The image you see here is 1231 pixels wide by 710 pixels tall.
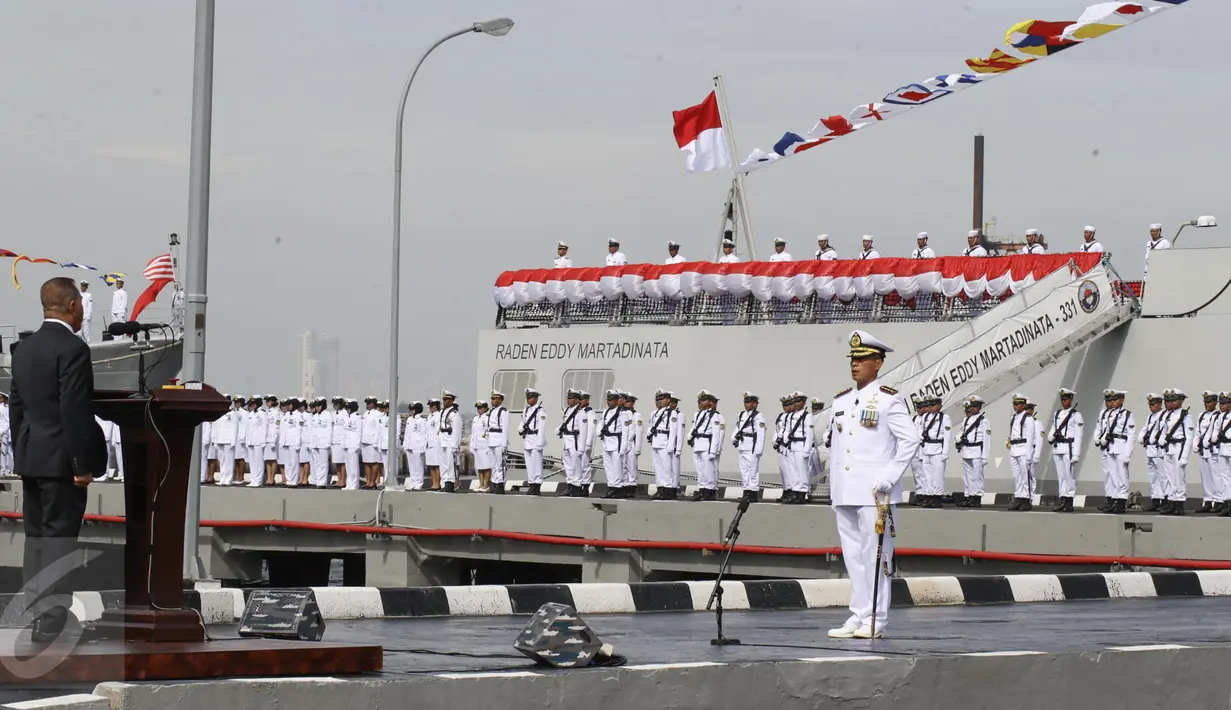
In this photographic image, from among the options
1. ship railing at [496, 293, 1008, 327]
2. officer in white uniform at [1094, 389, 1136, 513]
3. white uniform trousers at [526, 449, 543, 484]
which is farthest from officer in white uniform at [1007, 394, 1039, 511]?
white uniform trousers at [526, 449, 543, 484]

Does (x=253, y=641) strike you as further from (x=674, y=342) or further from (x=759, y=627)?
(x=674, y=342)

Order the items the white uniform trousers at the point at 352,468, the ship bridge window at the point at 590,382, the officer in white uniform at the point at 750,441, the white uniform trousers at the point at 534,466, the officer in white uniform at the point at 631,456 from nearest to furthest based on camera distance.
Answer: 1. the officer in white uniform at the point at 750,441
2. the officer in white uniform at the point at 631,456
3. the white uniform trousers at the point at 534,466
4. the white uniform trousers at the point at 352,468
5. the ship bridge window at the point at 590,382

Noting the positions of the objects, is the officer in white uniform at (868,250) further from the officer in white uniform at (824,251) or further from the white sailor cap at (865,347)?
the white sailor cap at (865,347)

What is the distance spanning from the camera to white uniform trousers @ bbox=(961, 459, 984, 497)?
23172 mm

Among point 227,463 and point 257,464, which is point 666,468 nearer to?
point 257,464

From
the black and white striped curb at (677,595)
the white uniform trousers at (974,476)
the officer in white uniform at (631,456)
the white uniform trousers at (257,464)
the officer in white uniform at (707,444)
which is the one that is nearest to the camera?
the black and white striped curb at (677,595)

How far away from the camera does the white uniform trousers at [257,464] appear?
31.1 meters

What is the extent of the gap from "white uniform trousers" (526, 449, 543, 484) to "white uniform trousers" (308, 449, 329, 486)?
520 centimetres

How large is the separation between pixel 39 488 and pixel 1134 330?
21.9m

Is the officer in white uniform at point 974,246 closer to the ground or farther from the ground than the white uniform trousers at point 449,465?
farther from the ground

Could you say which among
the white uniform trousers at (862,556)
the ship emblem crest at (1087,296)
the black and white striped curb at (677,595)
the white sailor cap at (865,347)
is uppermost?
the ship emblem crest at (1087,296)

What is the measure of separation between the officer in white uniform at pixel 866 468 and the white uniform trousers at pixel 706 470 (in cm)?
1560

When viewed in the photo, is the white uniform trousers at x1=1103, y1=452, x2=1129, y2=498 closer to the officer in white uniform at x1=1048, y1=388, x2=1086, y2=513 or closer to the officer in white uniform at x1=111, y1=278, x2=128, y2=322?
the officer in white uniform at x1=1048, y1=388, x2=1086, y2=513

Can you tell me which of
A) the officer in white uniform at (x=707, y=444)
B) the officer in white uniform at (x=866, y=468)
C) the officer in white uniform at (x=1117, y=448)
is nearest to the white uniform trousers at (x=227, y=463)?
the officer in white uniform at (x=707, y=444)
